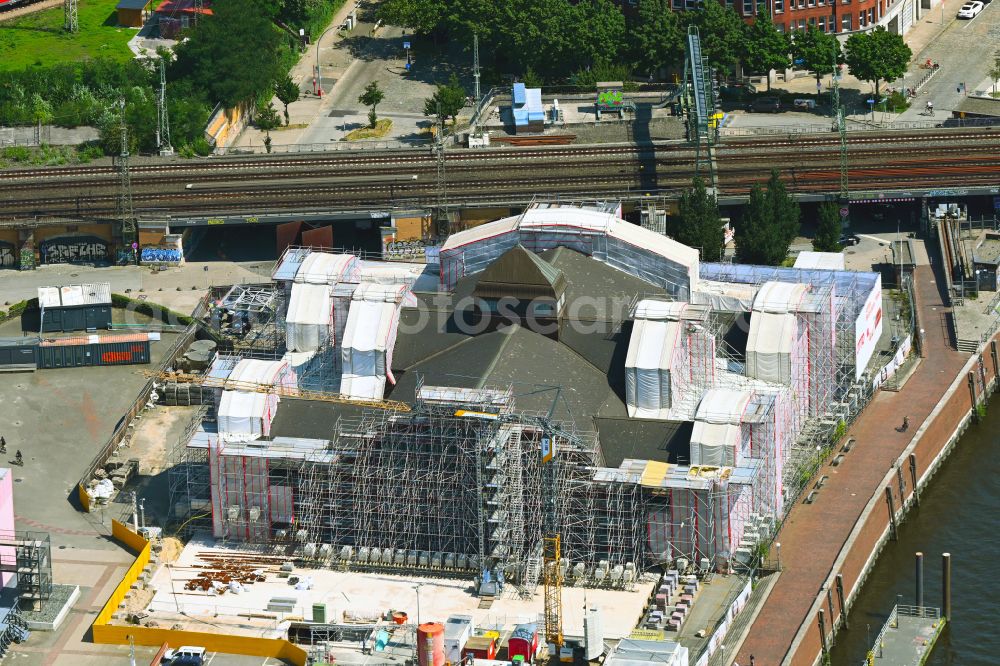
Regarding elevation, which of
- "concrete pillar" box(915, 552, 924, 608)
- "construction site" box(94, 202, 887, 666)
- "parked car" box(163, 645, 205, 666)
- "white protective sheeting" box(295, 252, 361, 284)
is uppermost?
"white protective sheeting" box(295, 252, 361, 284)

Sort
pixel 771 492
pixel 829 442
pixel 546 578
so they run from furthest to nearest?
pixel 829 442, pixel 771 492, pixel 546 578

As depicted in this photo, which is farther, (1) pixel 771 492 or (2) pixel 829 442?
(2) pixel 829 442

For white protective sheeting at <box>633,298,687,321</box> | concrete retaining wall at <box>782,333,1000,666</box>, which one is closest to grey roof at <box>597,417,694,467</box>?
white protective sheeting at <box>633,298,687,321</box>

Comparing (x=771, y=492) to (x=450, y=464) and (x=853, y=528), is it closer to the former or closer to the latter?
(x=853, y=528)

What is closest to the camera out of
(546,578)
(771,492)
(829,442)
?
(546,578)

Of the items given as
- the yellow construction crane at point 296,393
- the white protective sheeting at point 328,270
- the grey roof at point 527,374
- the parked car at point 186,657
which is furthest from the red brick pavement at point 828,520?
the white protective sheeting at point 328,270

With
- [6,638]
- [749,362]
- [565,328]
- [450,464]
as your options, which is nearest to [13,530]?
[6,638]

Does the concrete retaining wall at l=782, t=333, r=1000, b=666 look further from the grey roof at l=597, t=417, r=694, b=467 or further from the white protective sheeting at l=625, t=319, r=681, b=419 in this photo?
the white protective sheeting at l=625, t=319, r=681, b=419

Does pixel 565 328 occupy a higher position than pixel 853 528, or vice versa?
pixel 565 328
